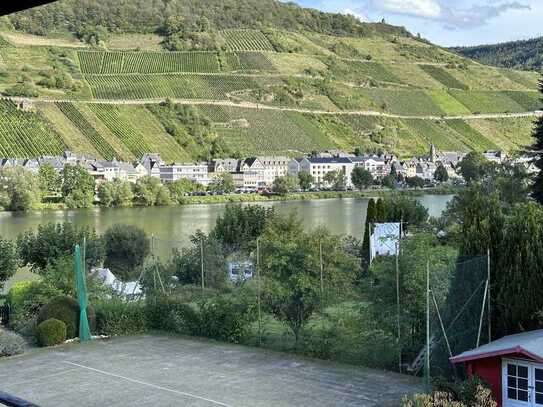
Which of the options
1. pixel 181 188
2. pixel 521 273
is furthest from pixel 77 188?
pixel 521 273

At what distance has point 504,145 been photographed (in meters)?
141

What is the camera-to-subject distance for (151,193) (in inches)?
2916

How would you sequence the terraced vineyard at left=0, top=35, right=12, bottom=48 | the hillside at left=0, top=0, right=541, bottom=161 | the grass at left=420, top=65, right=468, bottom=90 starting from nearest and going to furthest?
the hillside at left=0, top=0, right=541, bottom=161, the terraced vineyard at left=0, top=35, right=12, bottom=48, the grass at left=420, top=65, right=468, bottom=90

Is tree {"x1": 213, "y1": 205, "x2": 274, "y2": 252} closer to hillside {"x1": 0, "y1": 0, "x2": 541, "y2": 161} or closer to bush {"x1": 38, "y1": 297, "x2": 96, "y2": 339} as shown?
→ bush {"x1": 38, "y1": 297, "x2": 96, "y2": 339}

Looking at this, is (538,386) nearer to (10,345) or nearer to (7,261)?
(10,345)

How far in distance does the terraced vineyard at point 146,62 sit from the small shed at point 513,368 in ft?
421

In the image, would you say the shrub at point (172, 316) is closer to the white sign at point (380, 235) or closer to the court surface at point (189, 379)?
the court surface at point (189, 379)

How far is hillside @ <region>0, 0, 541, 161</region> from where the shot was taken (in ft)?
349

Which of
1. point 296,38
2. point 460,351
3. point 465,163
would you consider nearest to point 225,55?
point 296,38

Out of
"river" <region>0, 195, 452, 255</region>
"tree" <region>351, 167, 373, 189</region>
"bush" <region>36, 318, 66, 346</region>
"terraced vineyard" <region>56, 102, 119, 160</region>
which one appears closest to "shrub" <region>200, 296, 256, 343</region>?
"bush" <region>36, 318, 66, 346</region>

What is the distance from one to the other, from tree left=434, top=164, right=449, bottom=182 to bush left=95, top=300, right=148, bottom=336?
9761 cm

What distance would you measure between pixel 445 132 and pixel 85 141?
71439 millimetres

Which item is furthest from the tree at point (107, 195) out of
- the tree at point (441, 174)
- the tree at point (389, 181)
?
the tree at point (441, 174)

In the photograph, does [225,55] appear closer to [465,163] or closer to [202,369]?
[465,163]
